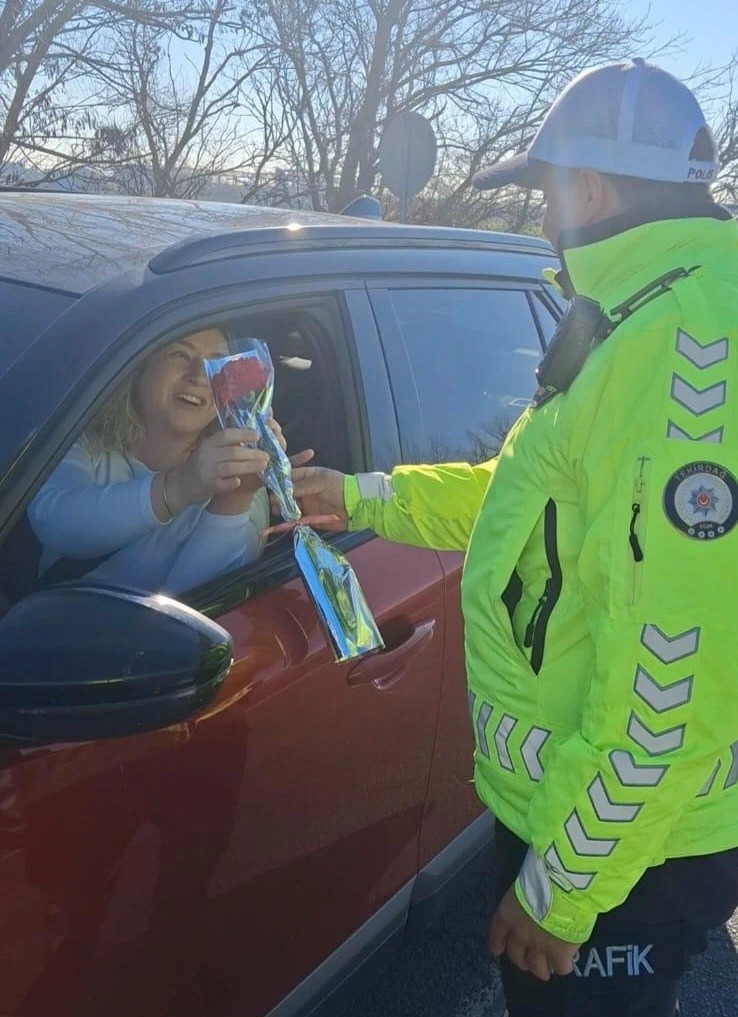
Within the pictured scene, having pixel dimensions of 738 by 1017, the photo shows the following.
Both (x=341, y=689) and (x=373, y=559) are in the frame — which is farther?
(x=373, y=559)

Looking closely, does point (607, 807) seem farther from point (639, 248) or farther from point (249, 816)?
point (639, 248)

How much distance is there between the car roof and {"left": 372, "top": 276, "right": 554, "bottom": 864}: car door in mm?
148

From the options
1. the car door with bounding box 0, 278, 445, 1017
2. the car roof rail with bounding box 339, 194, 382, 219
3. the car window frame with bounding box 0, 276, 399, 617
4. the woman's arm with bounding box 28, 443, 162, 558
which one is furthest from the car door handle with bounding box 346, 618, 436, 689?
the car roof rail with bounding box 339, 194, 382, 219

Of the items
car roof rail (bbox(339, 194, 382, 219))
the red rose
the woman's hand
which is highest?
car roof rail (bbox(339, 194, 382, 219))

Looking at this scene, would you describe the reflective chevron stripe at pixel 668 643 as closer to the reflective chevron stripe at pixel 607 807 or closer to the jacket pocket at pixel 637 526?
the jacket pocket at pixel 637 526

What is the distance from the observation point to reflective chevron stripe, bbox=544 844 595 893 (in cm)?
112

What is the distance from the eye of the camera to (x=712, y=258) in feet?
3.59

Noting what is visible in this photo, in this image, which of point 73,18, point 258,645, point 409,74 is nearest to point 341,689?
point 258,645

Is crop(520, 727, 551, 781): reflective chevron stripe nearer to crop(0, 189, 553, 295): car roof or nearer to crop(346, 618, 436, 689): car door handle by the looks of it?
crop(346, 618, 436, 689): car door handle

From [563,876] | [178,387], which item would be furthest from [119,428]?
[563,876]

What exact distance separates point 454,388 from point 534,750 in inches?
41.5

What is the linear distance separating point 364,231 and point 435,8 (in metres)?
9.72

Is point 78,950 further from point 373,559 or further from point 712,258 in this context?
point 712,258

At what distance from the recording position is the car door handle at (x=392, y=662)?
1582mm
